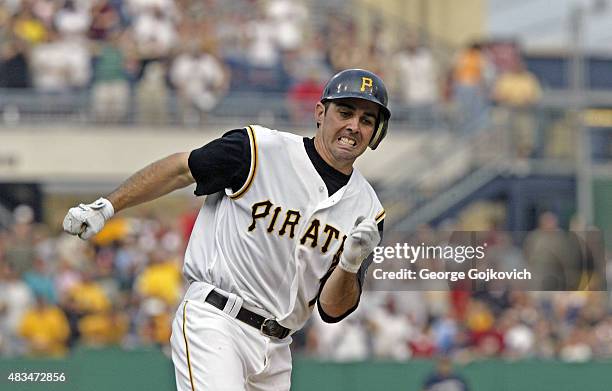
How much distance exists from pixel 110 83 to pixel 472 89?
15.0 ft

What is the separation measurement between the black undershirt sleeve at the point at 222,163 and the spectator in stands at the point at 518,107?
10311 mm

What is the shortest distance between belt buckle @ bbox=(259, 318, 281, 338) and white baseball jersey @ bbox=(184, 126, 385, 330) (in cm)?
3

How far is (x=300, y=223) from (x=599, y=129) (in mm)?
10561

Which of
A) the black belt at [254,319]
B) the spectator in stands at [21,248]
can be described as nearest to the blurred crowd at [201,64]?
the spectator in stands at [21,248]

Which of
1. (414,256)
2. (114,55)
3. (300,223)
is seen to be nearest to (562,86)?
(114,55)

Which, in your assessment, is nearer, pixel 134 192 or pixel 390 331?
pixel 134 192

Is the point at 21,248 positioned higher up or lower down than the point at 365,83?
lower down

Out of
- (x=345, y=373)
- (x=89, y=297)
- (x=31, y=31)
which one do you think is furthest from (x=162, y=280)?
(x=31, y=31)

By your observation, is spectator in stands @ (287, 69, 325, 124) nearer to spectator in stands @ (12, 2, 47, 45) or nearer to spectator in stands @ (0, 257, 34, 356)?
spectator in stands @ (12, 2, 47, 45)

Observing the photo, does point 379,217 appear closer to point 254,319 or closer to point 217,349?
point 254,319

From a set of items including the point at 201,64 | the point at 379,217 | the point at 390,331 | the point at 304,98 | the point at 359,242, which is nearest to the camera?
the point at 359,242

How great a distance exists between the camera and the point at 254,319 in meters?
5.40

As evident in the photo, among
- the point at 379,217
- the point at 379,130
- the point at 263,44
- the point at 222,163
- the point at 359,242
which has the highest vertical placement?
the point at 263,44

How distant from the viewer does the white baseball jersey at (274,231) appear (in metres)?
5.36
